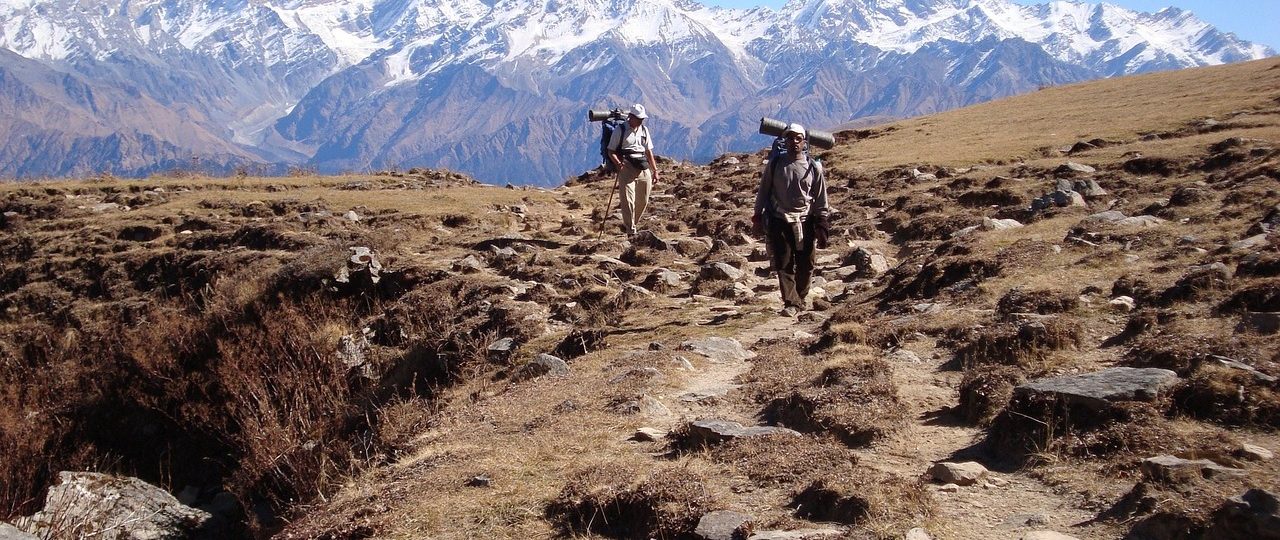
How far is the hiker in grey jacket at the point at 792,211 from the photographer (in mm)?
11117

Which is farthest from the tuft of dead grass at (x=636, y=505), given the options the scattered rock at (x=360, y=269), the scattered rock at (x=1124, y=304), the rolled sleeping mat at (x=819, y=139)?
the scattered rock at (x=360, y=269)

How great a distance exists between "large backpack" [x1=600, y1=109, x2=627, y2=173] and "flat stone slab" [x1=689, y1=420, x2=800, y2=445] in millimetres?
9205

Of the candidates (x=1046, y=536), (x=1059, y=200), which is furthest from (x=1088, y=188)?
(x=1046, y=536)

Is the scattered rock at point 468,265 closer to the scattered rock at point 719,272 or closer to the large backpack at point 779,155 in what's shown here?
the scattered rock at point 719,272

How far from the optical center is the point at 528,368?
32.5 feet

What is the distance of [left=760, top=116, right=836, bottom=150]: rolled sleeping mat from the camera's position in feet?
37.1

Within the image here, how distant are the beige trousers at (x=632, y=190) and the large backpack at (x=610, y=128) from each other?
0.84 ft

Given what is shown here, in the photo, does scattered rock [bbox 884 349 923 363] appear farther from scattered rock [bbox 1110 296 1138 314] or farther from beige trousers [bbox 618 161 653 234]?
beige trousers [bbox 618 161 653 234]

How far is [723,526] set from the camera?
228 inches

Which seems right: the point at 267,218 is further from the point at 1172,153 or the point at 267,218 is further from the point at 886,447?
the point at 1172,153

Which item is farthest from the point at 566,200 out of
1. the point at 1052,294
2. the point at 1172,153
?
the point at 1052,294

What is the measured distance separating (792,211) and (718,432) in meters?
4.61

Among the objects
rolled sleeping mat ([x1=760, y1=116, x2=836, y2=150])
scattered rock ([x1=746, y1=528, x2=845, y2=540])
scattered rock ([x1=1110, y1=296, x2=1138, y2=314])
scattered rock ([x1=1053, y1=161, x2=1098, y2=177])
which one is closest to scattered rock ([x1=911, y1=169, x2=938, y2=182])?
scattered rock ([x1=1053, y1=161, x2=1098, y2=177])

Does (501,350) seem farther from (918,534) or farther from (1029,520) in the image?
(1029,520)
